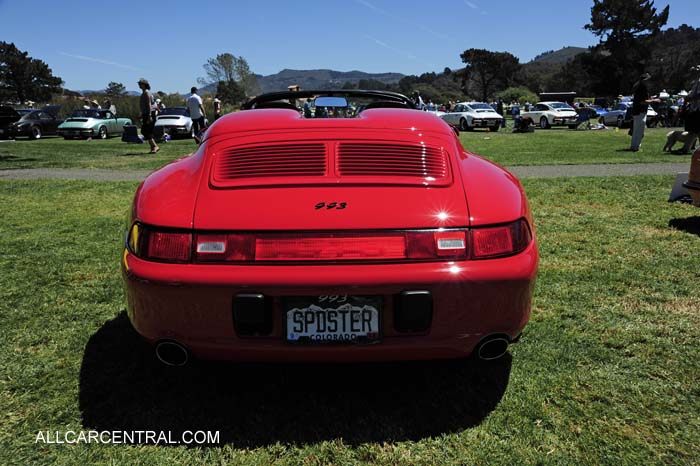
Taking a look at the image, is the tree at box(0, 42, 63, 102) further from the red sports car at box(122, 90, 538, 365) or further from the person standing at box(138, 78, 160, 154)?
the red sports car at box(122, 90, 538, 365)

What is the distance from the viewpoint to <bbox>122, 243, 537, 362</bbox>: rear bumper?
1.72 metres

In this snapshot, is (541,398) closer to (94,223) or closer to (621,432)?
(621,432)

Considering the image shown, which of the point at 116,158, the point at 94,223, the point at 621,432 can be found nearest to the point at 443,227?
the point at 621,432

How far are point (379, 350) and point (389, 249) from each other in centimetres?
38

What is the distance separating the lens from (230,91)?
71000 mm

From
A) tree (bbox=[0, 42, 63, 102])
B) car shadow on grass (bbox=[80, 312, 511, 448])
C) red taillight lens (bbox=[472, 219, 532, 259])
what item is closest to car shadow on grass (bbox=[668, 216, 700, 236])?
car shadow on grass (bbox=[80, 312, 511, 448])

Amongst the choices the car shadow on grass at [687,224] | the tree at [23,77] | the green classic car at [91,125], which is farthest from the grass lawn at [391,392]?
the tree at [23,77]

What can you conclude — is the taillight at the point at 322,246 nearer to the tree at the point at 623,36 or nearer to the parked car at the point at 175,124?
the parked car at the point at 175,124

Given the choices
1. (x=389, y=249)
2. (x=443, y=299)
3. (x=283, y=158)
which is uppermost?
(x=283, y=158)

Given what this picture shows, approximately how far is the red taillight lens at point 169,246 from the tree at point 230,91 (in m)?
71.9

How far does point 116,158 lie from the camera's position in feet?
40.8

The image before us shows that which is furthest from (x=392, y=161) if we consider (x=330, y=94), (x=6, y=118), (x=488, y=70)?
(x=488, y=70)

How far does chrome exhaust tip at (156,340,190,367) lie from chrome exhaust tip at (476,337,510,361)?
1.14 meters

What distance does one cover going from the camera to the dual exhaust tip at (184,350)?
1877 mm
